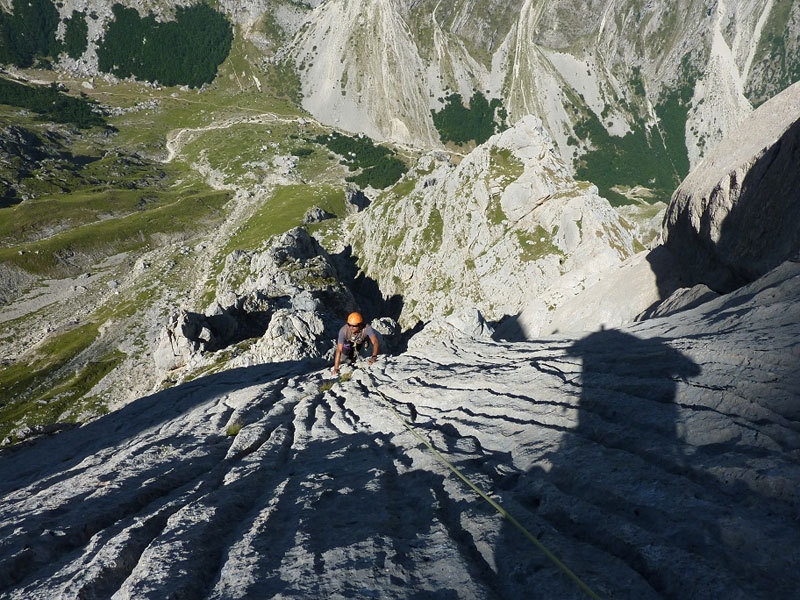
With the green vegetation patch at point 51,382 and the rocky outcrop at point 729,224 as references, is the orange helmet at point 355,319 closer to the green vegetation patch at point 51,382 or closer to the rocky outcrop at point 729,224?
the rocky outcrop at point 729,224

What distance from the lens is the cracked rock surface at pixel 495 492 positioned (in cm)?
828

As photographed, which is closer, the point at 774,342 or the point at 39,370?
the point at 774,342

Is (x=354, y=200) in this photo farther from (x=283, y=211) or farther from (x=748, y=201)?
(x=748, y=201)

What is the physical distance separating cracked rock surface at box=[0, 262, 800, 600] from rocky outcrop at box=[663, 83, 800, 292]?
246 inches

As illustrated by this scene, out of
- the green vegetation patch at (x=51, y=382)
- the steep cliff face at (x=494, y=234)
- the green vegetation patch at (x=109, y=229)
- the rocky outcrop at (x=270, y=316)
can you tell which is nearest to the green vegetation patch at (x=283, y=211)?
the green vegetation patch at (x=109, y=229)

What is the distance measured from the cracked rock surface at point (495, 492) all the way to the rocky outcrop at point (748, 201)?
6.26 metres

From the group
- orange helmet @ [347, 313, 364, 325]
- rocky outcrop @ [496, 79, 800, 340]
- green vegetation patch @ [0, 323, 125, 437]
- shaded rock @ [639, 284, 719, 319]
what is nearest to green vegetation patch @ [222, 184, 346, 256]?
green vegetation patch @ [0, 323, 125, 437]

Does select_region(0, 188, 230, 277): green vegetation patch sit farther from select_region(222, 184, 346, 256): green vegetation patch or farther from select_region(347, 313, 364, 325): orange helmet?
select_region(347, 313, 364, 325): orange helmet


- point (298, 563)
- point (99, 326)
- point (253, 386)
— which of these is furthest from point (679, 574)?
point (99, 326)

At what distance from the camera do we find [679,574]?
7.38 meters

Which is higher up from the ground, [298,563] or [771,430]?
[771,430]

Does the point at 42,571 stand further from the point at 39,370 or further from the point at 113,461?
the point at 39,370

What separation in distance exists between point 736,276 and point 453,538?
28.2m

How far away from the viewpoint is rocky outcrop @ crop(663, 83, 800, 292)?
22.0m
